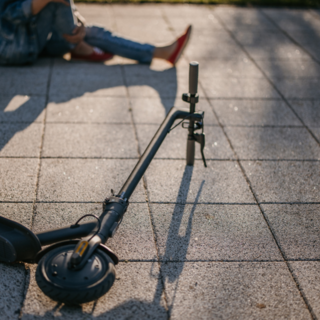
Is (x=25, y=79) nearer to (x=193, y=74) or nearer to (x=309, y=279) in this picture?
(x=193, y=74)

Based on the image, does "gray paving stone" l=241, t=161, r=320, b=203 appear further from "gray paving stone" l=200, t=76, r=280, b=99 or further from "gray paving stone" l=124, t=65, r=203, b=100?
"gray paving stone" l=124, t=65, r=203, b=100

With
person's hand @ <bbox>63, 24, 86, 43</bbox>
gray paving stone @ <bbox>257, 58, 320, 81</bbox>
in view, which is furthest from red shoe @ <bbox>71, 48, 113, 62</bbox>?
gray paving stone @ <bbox>257, 58, 320, 81</bbox>

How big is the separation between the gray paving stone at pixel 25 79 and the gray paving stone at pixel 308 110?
2334 mm

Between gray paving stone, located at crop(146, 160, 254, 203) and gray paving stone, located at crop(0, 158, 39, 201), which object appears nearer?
gray paving stone, located at crop(0, 158, 39, 201)

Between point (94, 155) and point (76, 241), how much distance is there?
126cm

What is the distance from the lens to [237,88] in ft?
14.6

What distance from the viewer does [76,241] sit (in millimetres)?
2039

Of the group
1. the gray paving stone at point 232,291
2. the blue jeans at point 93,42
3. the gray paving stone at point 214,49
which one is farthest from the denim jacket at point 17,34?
the gray paving stone at point 232,291

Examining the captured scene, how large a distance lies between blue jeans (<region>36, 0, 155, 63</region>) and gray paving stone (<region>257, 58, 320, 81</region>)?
4.33ft

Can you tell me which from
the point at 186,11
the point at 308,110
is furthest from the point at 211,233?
the point at 186,11

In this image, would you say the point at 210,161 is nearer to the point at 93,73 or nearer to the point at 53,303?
the point at 53,303

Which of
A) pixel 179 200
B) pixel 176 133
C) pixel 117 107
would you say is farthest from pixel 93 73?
pixel 179 200

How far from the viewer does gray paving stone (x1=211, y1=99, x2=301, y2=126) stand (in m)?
3.84

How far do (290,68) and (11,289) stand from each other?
4.01 metres
